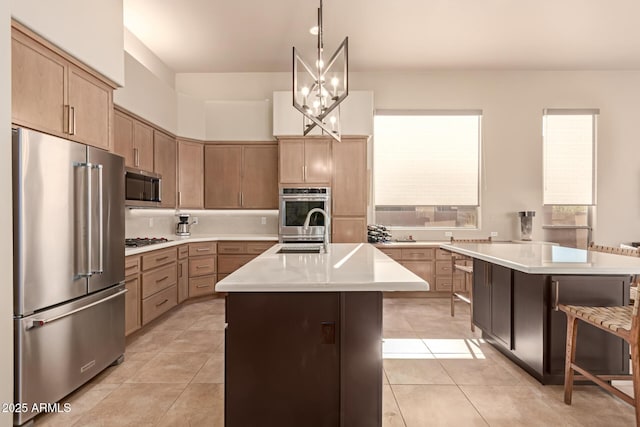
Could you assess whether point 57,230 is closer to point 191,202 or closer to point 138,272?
point 138,272

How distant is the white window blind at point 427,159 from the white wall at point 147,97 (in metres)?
2.97

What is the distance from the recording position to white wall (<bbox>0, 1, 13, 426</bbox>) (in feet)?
6.08

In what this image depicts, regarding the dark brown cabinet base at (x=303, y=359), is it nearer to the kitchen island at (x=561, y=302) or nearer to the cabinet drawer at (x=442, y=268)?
the kitchen island at (x=561, y=302)

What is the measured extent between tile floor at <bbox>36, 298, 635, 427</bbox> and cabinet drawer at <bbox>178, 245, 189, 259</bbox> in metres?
1.14

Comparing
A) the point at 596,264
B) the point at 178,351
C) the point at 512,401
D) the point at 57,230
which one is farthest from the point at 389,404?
the point at 57,230

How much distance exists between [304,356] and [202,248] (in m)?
3.52

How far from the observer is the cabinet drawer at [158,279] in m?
3.60

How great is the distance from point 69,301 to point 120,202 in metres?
0.84

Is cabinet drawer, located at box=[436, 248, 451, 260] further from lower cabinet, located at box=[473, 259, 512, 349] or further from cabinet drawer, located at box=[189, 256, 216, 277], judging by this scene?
cabinet drawer, located at box=[189, 256, 216, 277]

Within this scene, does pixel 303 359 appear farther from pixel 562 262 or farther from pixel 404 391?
pixel 562 262

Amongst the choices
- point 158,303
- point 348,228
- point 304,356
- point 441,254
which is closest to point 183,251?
point 158,303

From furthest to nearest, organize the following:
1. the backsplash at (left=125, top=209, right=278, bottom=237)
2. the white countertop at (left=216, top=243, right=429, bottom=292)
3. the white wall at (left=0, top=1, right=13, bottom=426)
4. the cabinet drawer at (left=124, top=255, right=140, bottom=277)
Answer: the backsplash at (left=125, top=209, right=278, bottom=237)
the cabinet drawer at (left=124, top=255, right=140, bottom=277)
the white wall at (left=0, top=1, right=13, bottom=426)
the white countertop at (left=216, top=243, right=429, bottom=292)

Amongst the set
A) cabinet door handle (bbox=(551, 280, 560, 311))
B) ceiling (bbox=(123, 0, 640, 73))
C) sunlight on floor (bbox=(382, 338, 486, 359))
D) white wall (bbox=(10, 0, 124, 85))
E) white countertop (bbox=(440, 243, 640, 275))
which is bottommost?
sunlight on floor (bbox=(382, 338, 486, 359))

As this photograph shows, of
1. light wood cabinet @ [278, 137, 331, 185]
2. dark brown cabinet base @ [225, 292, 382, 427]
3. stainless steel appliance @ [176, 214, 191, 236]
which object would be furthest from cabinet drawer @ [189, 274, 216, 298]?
dark brown cabinet base @ [225, 292, 382, 427]
